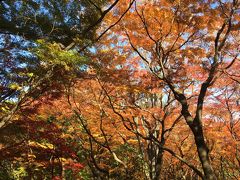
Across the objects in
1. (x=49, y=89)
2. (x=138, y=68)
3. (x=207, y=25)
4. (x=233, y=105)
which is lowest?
(x=49, y=89)

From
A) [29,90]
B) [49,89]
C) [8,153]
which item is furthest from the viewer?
[8,153]

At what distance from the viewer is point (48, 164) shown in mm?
12734

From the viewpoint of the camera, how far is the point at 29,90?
6734 mm

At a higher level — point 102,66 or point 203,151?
point 102,66

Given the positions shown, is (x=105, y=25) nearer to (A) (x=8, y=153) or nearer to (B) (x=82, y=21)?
(B) (x=82, y=21)

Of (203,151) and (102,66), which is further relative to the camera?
(102,66)

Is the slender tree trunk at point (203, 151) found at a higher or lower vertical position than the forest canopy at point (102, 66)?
lower

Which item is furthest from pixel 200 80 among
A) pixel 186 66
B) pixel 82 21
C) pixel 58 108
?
pixel 58 108

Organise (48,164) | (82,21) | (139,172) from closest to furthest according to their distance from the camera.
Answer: (82,21) < (48,164) < (139,172)

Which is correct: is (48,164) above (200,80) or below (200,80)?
below

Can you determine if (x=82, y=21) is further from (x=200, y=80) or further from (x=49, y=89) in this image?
(x=200, y=80)

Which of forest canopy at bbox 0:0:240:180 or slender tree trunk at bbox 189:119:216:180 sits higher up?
forest canopy at bbox 0:0:240:180

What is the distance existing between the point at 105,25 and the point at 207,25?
4067 mm

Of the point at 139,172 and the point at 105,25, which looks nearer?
the point at 105,25
